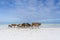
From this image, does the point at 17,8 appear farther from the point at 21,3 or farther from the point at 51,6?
the point at 51,6

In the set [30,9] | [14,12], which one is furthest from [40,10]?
[14,12]

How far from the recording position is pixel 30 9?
2.83 meters

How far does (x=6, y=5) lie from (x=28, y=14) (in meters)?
0.30

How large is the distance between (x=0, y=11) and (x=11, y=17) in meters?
0.16

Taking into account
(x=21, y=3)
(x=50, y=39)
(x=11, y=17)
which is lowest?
(x=50, y=39)

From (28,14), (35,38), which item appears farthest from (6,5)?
(35,38)

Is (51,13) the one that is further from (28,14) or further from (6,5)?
(6,5)

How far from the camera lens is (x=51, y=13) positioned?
112 inches

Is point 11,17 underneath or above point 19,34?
above

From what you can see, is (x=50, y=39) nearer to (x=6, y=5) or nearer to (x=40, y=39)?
(x=40, y=39)

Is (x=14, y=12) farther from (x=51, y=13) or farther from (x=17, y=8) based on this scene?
(x=51, y=13)

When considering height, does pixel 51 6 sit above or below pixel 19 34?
above

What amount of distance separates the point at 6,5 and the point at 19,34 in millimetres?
407

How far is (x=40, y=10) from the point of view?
2.84 meters
